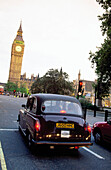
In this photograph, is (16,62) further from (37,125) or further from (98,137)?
(37,125)

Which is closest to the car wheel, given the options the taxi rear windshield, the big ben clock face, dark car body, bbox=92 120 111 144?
dark car body, bbox=92 120 111 144

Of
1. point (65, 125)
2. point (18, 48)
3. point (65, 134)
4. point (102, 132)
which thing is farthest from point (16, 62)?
point (65, 134)

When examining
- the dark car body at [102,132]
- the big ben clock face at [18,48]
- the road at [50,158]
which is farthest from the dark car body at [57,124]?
the big ben clock face at [18,48]

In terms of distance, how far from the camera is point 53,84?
165 feet

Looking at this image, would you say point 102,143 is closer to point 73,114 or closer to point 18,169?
point 73,114

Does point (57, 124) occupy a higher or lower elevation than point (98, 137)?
higher

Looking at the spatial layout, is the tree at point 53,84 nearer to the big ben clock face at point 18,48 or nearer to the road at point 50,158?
the road at point 50,158

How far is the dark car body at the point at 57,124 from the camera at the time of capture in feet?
16.0

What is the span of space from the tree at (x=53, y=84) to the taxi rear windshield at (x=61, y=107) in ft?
144

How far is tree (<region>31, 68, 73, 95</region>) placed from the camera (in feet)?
164

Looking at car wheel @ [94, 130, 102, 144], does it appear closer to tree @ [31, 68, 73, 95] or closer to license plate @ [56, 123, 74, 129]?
license plate @ [56, 123, 74, 129]

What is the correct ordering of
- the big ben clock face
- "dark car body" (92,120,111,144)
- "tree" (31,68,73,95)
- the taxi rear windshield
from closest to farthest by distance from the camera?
the taxi rear windshield < "dark car body" (92,120,111,144) < "tree" (31,68,73,95) < the big ben clock face

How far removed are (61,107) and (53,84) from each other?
44971 mm

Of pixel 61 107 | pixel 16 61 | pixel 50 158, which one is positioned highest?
pixel 16 61
